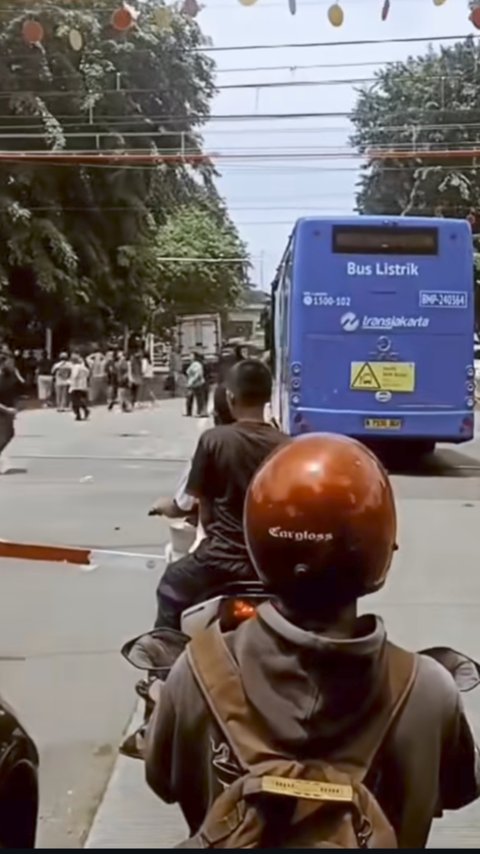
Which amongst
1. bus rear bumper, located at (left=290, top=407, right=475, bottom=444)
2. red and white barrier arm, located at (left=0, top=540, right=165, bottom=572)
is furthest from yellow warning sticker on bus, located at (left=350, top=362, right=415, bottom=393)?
red and white barrier arm, located at (left=0, top=540, right=165, bottom=572)

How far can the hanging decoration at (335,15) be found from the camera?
7.35m

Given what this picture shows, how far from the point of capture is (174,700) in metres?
1.84

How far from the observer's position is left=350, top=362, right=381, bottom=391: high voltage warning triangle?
15.9 meters

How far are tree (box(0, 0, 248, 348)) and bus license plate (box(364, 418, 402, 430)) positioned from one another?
4.86 m

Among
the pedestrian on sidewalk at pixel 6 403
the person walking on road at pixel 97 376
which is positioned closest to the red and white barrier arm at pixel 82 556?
the pedestrian on sidewalk at pixel 6 403

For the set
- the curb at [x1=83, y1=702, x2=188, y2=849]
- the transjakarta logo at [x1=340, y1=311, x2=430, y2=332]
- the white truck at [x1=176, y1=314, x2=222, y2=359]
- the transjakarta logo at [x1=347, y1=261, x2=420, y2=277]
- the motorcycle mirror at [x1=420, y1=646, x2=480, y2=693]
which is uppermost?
the transjakarta logo at [x1=347, y1=261, x2=420, y2=277]

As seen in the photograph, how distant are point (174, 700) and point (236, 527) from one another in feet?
8.67

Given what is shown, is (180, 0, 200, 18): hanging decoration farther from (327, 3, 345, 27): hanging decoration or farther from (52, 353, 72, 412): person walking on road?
(52, 353, 72, 412): person walking on road

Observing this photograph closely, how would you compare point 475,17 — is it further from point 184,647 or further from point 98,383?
point 98,383

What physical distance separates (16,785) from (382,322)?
46.6 ft

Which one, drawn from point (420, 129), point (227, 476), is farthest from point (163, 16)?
point (420, 129)

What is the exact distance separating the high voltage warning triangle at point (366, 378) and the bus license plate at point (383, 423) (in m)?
0.39

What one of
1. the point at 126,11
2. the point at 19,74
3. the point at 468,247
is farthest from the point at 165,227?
the point at 126,11

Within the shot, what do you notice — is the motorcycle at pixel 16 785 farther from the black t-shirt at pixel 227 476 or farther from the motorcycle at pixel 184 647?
the black t-shirt at pixel 227 476
